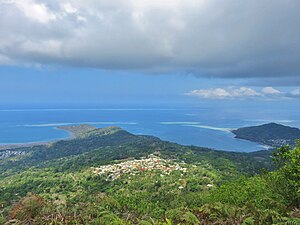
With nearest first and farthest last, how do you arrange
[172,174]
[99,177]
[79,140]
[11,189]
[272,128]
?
[172,174] → [99,177] → [11,189] → [79,140] → [272,128]

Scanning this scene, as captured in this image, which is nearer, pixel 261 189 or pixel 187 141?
pixel 261 189

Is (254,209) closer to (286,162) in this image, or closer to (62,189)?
(286,162)

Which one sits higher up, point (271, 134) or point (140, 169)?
point (140, 169)

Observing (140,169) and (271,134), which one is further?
(271,134)

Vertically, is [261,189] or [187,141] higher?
[261,189]

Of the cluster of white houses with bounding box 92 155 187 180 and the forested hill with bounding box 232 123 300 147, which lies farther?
the forested hill with bounding box 232 123 300 147

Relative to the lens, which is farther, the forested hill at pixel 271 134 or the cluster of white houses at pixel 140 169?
the forested hill at pixel 271 134

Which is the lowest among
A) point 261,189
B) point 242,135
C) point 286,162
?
point 242,135

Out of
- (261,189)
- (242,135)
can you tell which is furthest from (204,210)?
(242,135)
